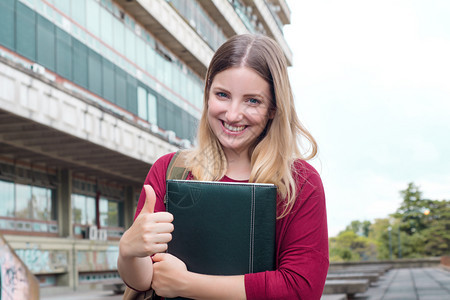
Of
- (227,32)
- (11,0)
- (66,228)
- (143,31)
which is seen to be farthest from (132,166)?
(227,32)

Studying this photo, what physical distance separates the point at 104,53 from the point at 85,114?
321 centimetres

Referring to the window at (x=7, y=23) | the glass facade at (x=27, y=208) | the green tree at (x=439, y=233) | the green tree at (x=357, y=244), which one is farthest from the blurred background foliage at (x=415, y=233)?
the window at (x=7, y=23)

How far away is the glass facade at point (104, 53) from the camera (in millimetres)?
16328

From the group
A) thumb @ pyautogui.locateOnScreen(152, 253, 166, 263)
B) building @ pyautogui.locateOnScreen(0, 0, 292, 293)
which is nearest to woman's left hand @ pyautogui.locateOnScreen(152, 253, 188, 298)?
thumb @ pyautogui.locateOnScreen(152, 253, 166, 263)

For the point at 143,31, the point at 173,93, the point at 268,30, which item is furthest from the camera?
the point at 268,30

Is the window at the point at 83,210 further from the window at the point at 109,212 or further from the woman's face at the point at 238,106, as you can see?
the woman's face at the point at 238,106

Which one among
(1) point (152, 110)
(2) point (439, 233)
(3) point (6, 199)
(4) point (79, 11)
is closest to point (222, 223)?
(4) point (79, 11)

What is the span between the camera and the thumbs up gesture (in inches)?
66.3

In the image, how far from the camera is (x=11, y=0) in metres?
15.6

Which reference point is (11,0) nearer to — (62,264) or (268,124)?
(62,264)

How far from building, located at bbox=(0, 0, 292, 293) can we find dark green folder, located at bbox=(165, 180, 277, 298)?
12360 millimetres

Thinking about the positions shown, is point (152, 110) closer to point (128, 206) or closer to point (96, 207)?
point (96, 207)

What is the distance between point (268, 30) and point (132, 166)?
71.0 ft

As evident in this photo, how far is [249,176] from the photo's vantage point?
2020mm
